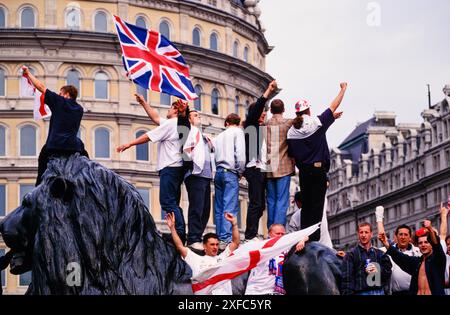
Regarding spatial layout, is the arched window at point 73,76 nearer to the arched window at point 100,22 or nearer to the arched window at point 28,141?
the arched window at point 100,22

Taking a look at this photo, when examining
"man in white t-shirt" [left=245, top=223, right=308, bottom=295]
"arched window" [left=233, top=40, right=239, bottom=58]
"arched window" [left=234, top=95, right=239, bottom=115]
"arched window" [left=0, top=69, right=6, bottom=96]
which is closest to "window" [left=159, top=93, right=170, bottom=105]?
"arched window" [left=234, top=95, right=239, bottom=115]

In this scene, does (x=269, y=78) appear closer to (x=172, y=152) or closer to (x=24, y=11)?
(x=24, y=11)

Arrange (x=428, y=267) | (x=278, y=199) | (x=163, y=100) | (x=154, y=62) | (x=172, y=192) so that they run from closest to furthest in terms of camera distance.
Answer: (x=428, y=267) < (x=172, y=192) < (x=278, y=199) < (x=154, y=62) < (x=163, y=100)

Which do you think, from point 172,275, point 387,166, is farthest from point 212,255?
point 387,166

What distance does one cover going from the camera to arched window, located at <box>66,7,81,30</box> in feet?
226

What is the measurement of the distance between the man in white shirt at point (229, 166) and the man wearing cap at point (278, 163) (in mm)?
520

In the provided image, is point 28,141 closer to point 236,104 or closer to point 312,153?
point 236,104

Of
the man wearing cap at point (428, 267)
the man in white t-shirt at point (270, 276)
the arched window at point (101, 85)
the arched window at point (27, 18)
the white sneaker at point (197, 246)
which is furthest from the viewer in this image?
the arched window at point (101, 85)

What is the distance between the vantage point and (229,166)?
15.0 m

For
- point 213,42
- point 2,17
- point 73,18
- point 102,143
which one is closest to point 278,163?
point 102,143

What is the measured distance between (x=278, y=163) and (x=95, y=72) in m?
56.4

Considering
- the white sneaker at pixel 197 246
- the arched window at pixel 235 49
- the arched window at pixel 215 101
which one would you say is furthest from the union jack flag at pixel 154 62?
the arched window at pixel 235 49

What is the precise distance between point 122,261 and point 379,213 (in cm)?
317

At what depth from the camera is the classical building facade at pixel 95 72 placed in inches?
2655
